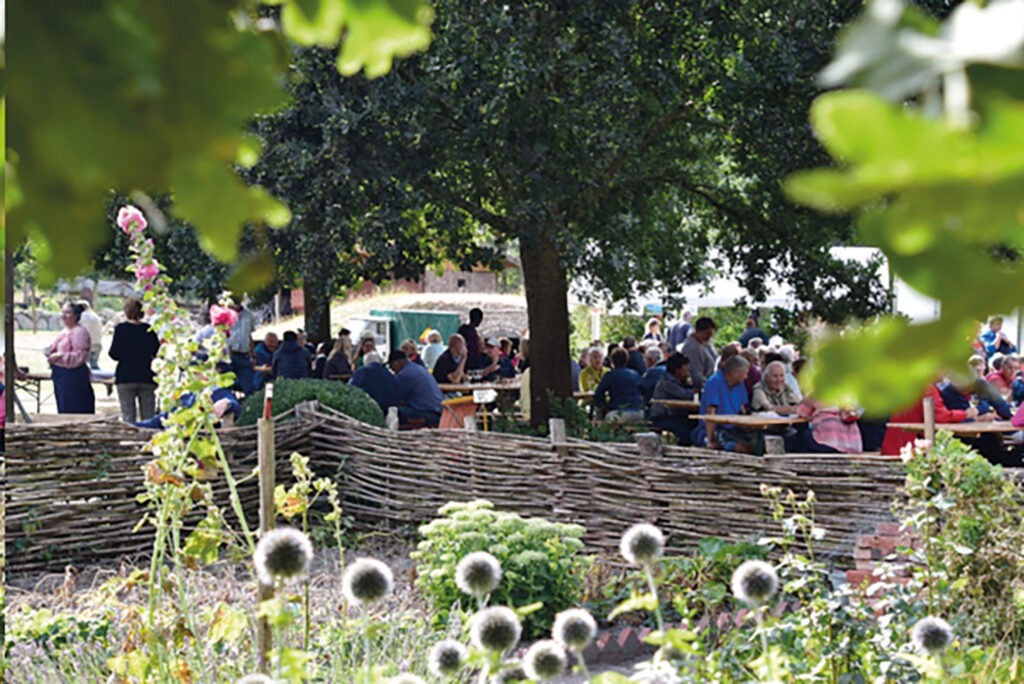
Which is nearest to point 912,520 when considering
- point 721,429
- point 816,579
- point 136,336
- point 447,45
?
→ point 816,579

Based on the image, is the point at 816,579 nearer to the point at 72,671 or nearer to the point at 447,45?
the point at 72,671

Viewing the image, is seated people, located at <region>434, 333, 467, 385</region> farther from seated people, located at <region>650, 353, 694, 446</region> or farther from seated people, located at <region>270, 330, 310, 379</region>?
seated people, located at <region>650, 353, 694, 446</region>

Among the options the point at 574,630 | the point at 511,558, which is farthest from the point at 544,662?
the point at 511,558

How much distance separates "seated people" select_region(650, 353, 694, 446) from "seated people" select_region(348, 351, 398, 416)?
230cm

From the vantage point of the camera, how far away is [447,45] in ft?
29.6

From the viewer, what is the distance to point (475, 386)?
12.4m

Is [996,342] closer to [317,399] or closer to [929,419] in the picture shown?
[929,419]

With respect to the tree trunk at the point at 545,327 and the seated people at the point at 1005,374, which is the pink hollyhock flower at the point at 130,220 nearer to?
the tree trunk at the point at 545,327

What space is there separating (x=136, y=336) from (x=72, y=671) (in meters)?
5.67

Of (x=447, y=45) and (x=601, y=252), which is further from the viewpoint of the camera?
(x=601, y=252)

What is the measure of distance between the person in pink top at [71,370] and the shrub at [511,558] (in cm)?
524

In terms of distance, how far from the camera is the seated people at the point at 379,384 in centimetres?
1042

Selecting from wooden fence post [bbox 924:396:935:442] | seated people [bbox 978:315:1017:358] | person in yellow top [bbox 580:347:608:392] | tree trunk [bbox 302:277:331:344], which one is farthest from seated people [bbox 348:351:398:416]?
seated people [bbox 978:315:1017:358]

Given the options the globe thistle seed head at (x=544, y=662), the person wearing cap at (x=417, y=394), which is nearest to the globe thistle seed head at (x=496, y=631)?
the globe thistle seed head at (x=544, y=662)
